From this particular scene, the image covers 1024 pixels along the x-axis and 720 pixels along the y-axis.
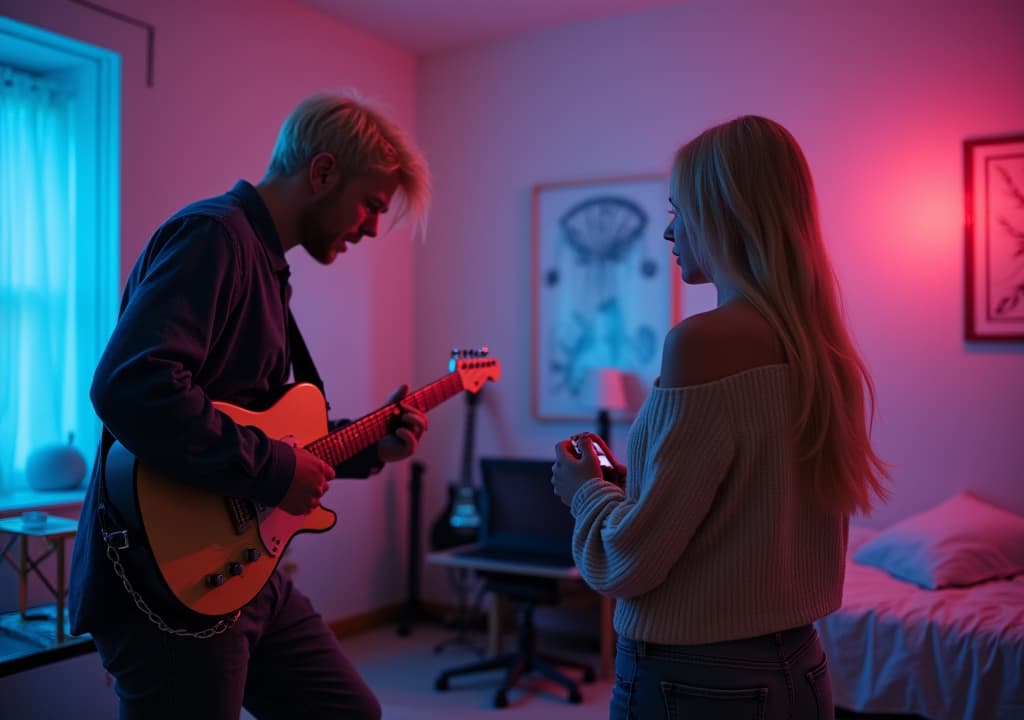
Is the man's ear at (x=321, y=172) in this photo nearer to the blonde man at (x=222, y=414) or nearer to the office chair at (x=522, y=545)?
the blonde man at (x=222, y=414)

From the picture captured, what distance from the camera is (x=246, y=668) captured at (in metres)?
1.65

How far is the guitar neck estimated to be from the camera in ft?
6.45

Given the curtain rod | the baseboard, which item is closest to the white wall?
the baseboard

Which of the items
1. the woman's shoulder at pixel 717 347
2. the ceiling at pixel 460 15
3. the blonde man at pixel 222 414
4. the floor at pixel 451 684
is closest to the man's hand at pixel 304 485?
the blonde man at pixel 222 414

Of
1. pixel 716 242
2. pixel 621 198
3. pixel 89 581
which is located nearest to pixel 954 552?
pixel 621 198

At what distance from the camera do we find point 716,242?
1.26 meters

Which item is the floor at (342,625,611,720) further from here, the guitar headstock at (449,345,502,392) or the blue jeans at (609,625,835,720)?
the blue jeans at (609,625,835,720)

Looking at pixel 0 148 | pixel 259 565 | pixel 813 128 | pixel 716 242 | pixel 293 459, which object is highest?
pixel 813 128

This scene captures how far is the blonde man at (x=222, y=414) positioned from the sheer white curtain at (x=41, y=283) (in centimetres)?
185

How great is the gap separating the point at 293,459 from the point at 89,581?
381 mm

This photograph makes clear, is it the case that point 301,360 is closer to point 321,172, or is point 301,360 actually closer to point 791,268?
point 321,172

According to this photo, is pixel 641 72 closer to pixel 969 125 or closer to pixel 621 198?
pixel 621 198

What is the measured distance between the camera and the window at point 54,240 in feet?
10.9

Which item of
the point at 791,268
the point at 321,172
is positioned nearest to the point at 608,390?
the point at 321,172
